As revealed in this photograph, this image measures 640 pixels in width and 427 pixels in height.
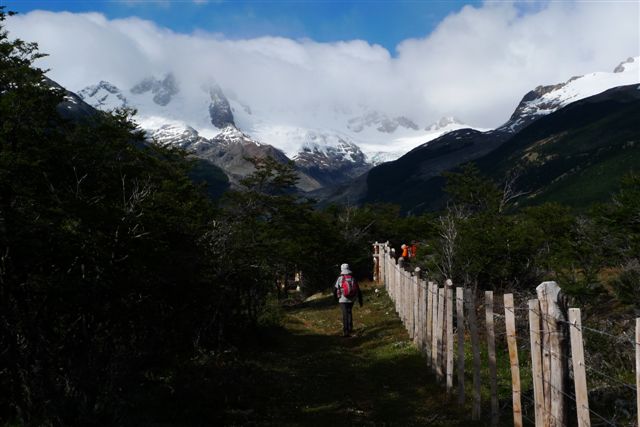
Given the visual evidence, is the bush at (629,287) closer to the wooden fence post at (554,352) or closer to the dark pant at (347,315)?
the dark pant at (347,315)

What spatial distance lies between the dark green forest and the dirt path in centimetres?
81

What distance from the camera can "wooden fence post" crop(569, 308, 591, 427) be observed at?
217 inches

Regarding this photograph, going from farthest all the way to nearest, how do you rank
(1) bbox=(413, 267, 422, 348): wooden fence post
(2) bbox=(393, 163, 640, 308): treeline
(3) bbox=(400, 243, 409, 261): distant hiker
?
(3) bbox=(400, 243, 409, 261): distant hiker → (2) bbox=(393, 163, 640, 308): treeline → (1) bbox=(413, 267, 422, 348): wooden fence post

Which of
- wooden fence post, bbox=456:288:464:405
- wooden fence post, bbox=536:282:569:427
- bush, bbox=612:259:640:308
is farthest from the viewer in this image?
bush, bbox=612:259:640:308

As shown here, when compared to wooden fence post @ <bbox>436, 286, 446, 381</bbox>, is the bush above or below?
above

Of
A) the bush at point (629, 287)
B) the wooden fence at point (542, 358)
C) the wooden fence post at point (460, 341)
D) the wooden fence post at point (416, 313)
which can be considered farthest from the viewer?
the wooden fence post at point (416, 313)

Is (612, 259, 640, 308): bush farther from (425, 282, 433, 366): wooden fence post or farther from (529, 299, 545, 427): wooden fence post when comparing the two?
(529, 299, 545, 427): wooden fence post

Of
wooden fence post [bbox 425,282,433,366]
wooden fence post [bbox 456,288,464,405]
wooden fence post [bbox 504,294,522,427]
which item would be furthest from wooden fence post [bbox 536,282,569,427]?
wooden fence post [bbox 425,282,433,366]

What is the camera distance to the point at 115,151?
14.8 m

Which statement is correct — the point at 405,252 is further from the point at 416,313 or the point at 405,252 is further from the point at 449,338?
the point at 449,338

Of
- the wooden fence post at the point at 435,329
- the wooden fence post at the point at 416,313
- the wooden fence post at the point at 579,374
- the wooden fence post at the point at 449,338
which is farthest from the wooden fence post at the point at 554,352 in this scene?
the wooden fence post at the point at 416,313

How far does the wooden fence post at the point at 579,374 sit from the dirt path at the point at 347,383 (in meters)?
3.67

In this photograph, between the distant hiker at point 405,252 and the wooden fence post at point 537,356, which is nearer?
the wooden fence post at point 537,356

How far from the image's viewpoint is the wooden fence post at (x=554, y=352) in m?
6.43
